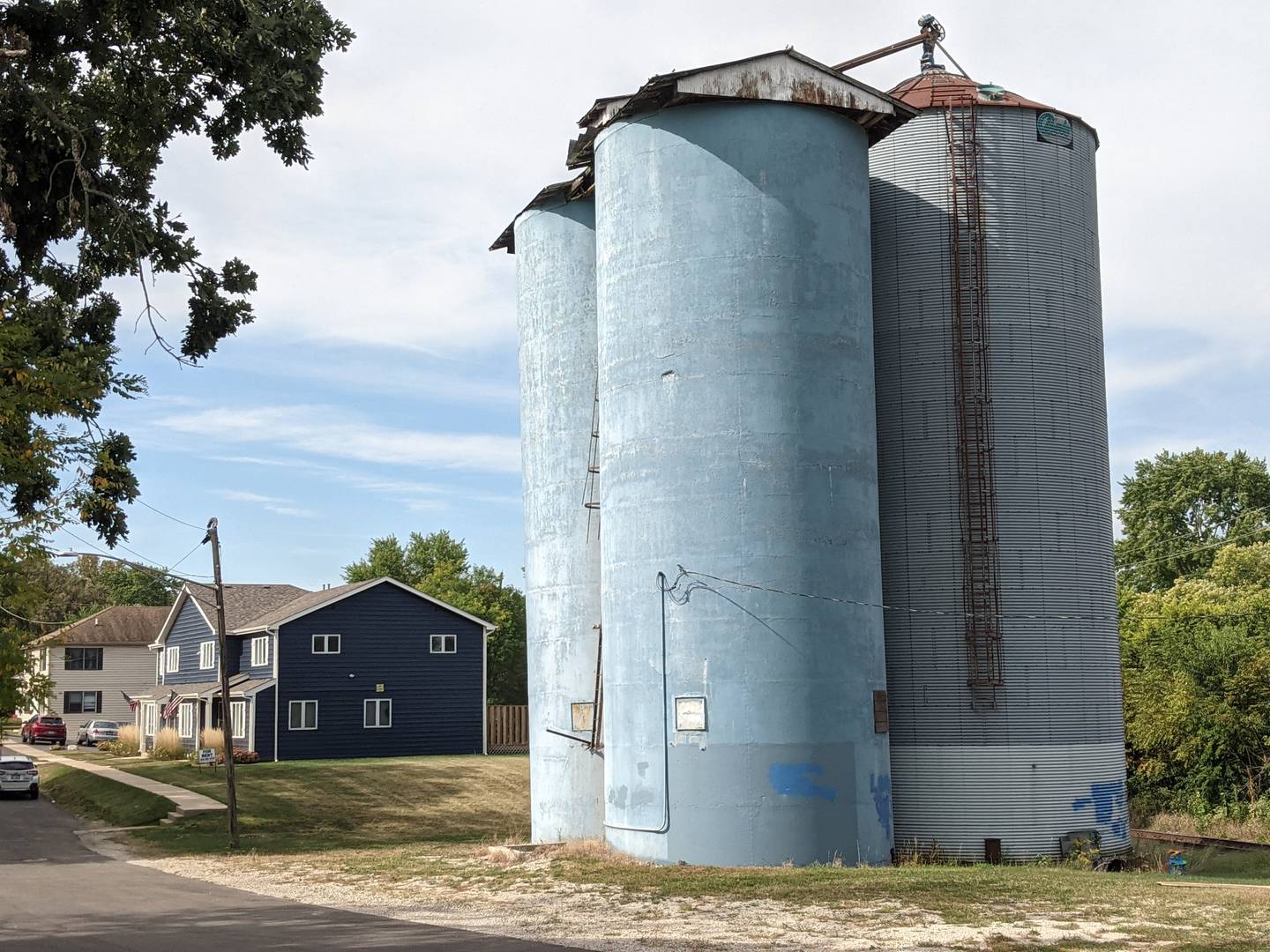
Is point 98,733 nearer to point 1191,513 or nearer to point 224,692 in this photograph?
point 224,692

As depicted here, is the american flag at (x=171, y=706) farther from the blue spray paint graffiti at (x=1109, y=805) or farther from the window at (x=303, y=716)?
the blue spray paint graffiti at (x=1109, y=805)

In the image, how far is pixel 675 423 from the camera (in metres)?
26.0

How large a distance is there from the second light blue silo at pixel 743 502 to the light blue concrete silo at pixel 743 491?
0.04 m

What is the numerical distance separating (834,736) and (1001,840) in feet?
15.9

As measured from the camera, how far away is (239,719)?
185ft

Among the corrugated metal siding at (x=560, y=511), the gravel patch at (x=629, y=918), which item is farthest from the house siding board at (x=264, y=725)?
the gravel patch at (x=629, y=918)

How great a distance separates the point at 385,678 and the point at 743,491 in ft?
117

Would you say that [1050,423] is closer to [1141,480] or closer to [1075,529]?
[1075,529]

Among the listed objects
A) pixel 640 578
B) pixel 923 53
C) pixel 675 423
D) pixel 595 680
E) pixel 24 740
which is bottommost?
pixel 24 740

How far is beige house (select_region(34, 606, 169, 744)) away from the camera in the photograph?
82562 mm

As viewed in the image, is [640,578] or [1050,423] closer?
[640,578]

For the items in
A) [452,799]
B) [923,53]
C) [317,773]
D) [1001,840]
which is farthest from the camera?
[317,773]

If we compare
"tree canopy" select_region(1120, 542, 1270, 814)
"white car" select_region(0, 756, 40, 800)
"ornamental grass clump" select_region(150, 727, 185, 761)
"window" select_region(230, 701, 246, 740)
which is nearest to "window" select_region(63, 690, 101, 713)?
"ornamental grass clump" select_region(150, 727, 185, 761)

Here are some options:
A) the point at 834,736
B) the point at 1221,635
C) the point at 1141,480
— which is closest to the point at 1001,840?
the point at 834,736
